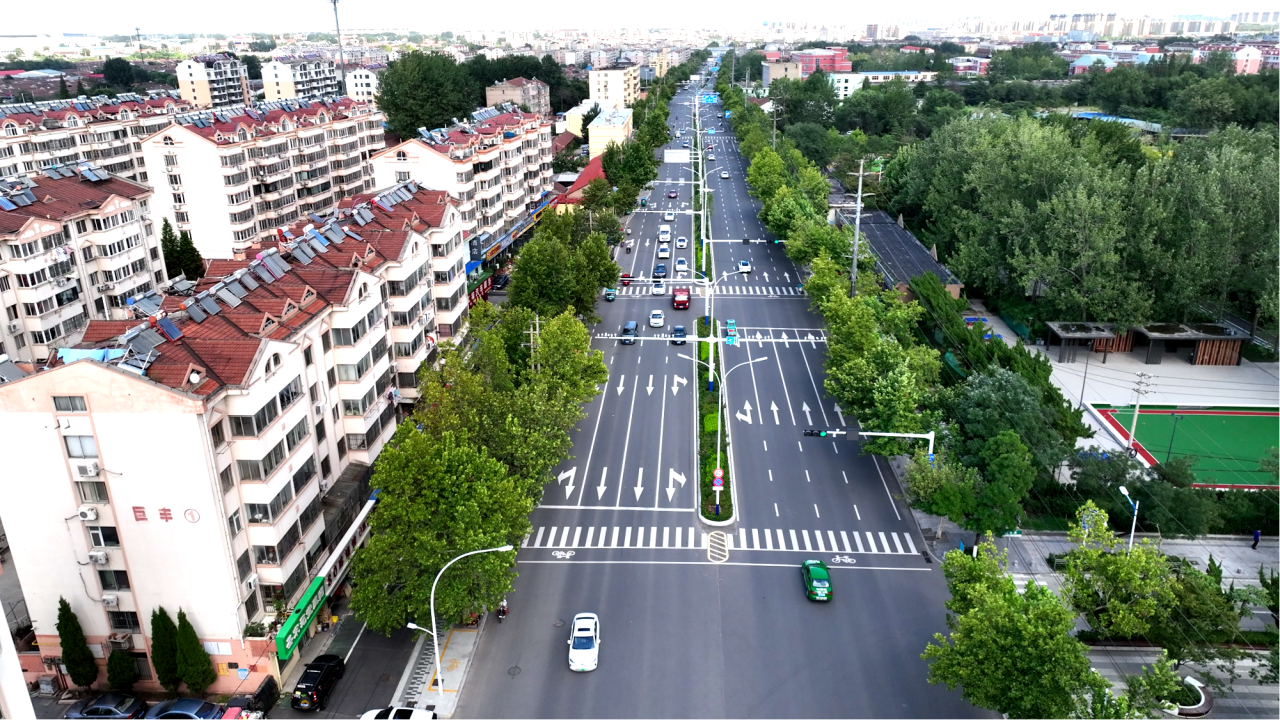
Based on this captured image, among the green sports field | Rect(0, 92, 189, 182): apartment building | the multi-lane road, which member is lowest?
the green sports field

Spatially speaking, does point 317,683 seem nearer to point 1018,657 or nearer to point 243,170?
point 1018,657

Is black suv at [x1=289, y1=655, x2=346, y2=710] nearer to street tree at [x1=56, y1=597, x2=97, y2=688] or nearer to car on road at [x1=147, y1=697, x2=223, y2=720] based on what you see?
car on road at [x1=147, y1=697, x2=223, y2=720]

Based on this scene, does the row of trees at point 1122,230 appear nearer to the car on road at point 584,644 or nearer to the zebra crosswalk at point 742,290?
the zebra crosswalk at point 742,290

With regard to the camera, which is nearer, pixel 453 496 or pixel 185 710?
pixel 185 710

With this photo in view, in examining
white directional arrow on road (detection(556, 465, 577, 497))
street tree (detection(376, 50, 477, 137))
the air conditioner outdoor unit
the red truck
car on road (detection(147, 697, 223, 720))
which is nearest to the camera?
car on road (detection(147, 697, 223, 720))

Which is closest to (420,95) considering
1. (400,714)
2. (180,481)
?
(180,481)

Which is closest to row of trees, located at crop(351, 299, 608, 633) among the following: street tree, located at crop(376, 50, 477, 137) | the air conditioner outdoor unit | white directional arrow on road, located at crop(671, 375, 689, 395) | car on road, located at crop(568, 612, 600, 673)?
car on road, located at crop(568, 612, 600, 673)

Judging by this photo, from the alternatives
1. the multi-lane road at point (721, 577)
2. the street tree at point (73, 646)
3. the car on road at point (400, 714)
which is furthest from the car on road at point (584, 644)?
the street tree at point (73, 646)
